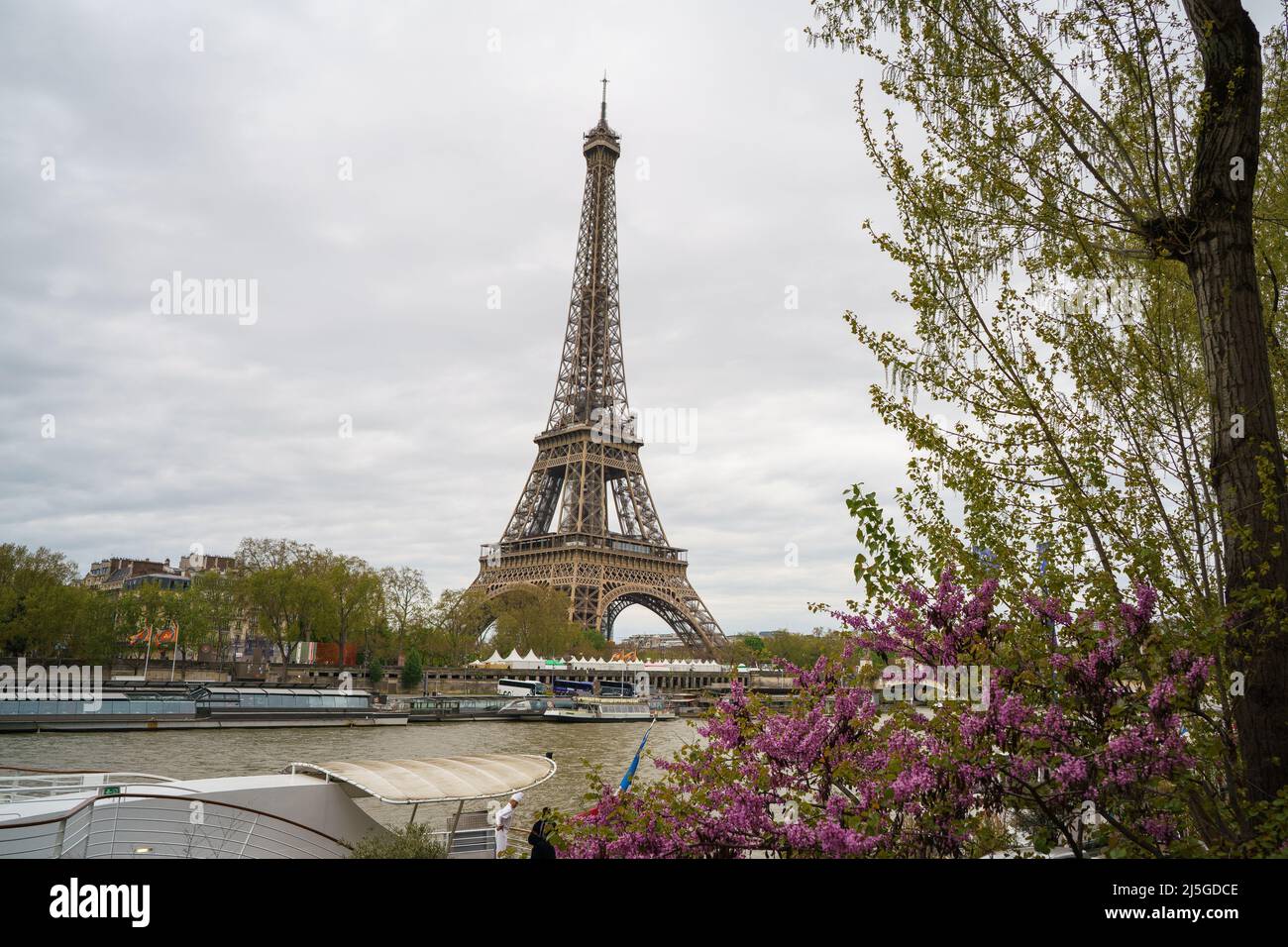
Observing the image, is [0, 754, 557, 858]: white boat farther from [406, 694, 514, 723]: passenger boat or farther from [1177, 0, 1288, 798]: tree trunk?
[406, 694, 514, 723]: passenger boat

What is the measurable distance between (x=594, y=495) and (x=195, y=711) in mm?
50669

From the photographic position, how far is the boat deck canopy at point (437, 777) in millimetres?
14102

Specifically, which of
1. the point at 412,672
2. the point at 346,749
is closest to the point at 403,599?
the point at 412,672

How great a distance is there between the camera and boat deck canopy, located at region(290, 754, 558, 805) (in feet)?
46.3

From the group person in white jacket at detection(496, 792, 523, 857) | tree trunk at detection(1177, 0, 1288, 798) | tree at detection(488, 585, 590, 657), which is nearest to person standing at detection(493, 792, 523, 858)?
person in white jacket at detection(496, 792, 523, 857)

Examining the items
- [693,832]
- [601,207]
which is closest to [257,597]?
[601,207]

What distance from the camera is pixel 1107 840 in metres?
6.49

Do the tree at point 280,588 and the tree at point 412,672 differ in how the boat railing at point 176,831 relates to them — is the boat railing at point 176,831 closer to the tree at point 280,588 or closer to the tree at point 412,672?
the tree at point 280,588

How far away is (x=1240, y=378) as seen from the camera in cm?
613

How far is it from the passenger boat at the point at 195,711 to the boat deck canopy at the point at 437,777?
1293 inches

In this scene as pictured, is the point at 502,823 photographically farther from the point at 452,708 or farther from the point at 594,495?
the point at 594,495
